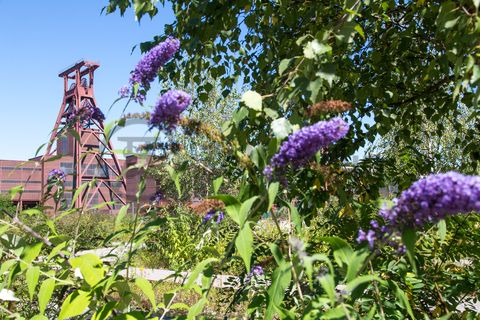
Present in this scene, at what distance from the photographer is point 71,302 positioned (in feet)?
5.15

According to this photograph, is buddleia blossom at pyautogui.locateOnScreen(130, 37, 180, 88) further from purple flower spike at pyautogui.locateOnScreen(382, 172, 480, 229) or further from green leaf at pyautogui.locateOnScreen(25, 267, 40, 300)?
purple flower spike at pyautogui.locateOnScreen(382, 172, 480, 229)

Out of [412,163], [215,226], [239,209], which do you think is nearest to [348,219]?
[412,163]

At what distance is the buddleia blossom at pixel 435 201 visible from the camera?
88 centimetres

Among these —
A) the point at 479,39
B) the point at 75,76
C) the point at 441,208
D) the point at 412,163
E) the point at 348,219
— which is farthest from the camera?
the point at 75,76

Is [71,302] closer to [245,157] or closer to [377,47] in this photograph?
[245,157]

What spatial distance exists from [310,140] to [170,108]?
39 centimetres

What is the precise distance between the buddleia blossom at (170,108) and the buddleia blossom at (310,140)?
0.31 meters

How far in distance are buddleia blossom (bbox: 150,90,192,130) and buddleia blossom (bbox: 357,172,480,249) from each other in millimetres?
578

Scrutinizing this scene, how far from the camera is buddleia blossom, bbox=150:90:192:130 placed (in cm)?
130

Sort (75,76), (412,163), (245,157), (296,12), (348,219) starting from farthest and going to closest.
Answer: (75,76)
(412,163)
(296,12)
(348,219)
(245,157)

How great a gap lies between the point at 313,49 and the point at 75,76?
39.7 metres

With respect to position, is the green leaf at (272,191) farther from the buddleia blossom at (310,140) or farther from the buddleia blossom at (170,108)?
the buddleia blossom at (170,108)

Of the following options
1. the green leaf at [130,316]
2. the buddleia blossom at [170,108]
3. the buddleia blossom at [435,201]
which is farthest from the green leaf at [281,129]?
the green leaf at [130,316]

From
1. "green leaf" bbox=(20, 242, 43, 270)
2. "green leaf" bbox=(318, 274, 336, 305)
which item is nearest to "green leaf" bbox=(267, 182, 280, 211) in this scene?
"green leaf" bbox=(318, 274, 336, 305)
